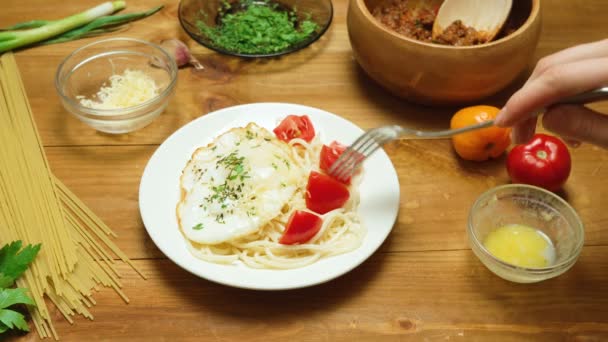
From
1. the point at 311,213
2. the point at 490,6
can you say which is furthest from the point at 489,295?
the point at 490,6

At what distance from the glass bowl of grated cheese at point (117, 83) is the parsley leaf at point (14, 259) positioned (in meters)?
0.61

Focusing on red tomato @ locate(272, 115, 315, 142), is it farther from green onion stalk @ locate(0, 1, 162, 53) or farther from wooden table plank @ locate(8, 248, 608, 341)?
green onion stalk @ locate(0, 1, 162, 53)

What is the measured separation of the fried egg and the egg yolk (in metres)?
0.63

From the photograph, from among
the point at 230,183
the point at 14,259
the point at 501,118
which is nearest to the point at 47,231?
the point at 14,259

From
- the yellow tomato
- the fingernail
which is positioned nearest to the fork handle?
the fingernail

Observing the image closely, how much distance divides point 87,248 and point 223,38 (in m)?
1.12

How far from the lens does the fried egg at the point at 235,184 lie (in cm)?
180

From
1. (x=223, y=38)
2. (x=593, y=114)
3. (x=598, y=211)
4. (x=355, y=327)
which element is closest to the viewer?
(x=593, y=114)

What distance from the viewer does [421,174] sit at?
2.15 m

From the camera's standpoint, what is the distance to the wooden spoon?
2.30m

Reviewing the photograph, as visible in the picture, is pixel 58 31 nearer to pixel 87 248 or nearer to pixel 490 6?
pixel 87 248

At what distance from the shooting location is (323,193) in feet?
6.19

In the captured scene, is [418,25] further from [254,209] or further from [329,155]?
[254,209]

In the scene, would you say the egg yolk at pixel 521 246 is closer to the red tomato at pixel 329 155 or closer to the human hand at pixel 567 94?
the human hand at pixel 567 94
